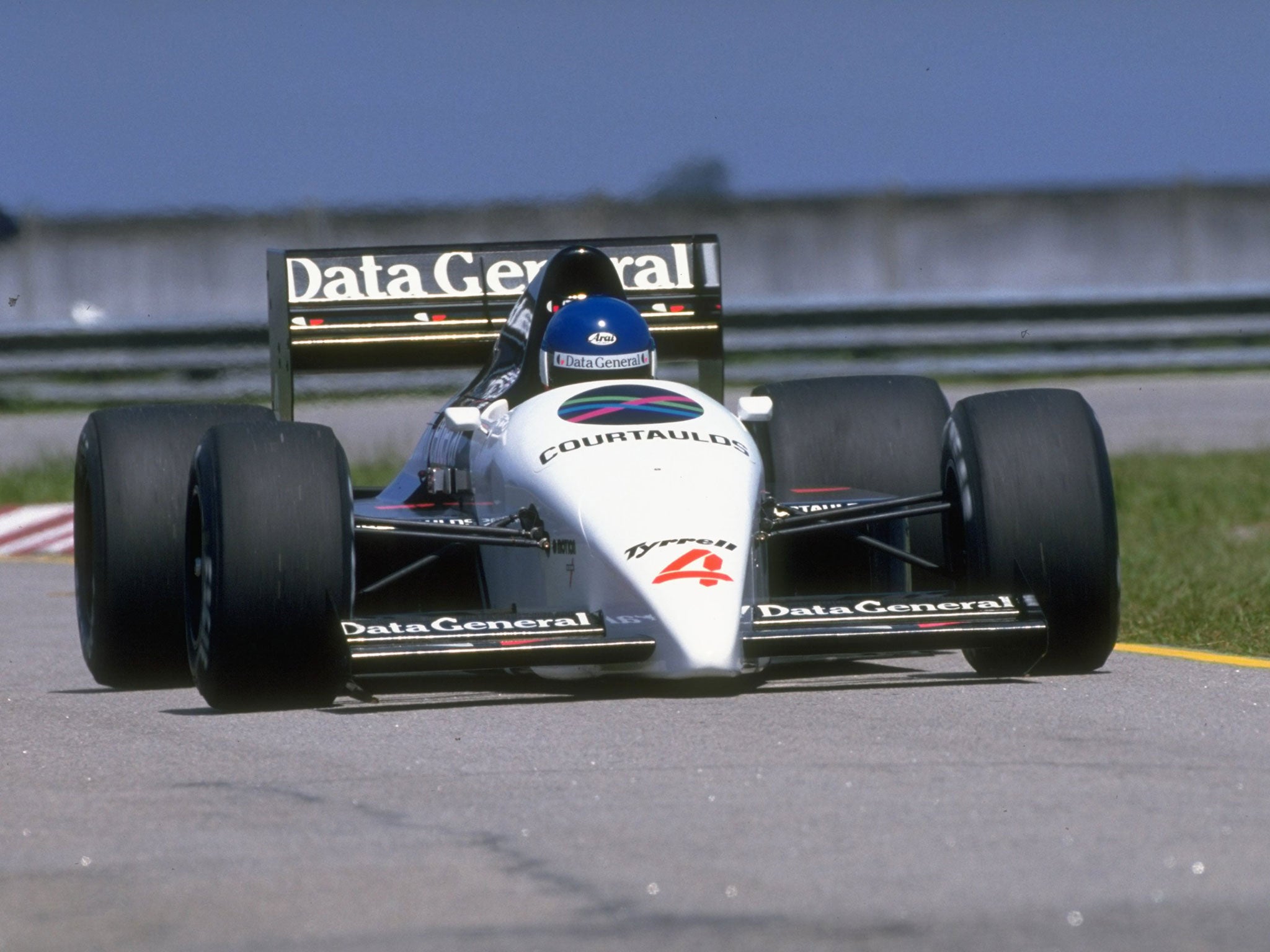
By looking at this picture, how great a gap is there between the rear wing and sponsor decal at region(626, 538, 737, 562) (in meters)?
2.93

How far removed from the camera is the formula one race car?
23.7 ft

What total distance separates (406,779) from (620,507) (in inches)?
61.6

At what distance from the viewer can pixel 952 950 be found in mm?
4086

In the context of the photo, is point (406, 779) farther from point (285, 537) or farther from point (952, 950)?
point (952, 950)

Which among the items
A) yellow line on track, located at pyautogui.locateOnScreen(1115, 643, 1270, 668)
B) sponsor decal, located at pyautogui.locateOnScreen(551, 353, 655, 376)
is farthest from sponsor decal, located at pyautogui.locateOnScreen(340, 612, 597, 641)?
yellow line on track, located at pyautogui.locateOnScreen(1115, 643, 1270, 668)

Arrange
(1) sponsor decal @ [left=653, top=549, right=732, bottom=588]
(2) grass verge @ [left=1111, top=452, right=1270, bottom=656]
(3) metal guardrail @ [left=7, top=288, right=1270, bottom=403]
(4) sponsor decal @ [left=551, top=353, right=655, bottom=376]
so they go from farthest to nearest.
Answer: (3) metal guardrail @ [left=7, top=288, right=1270, bottom=403]
(2) grass verge @ [left=1111, top=452, right=1270, bottom=656]
(4) sponsor decal @ [left=551, top=353, right=655, bottom=376]
(1) sponsor decal @ [left=653, top=549, right=732, bottom=588]

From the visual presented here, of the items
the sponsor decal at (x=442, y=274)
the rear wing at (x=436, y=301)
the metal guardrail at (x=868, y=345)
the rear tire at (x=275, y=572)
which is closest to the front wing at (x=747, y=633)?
the rear tire at (x=275, y=572)

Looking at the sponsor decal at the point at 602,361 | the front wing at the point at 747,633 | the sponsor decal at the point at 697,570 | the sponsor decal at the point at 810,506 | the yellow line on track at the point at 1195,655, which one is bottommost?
the yellow line on track at the point at 1195,655

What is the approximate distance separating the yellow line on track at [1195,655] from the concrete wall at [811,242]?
49.2ft

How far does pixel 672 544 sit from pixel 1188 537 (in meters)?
6.38

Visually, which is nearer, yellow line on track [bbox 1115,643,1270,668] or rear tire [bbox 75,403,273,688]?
rear tire [bbox 75,403,273,688]

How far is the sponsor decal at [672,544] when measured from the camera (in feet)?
23.8

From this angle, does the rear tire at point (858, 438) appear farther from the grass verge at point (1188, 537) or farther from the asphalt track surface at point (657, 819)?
the asphalt track surface at point (657, 819)

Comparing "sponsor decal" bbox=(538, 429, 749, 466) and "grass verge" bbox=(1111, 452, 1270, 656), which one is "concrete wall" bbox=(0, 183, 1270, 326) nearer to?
"grass verge" bbox=(1111, 452, 1270, 656)
